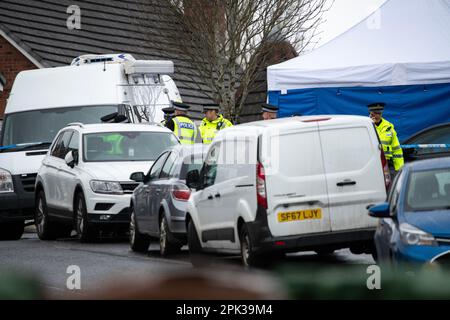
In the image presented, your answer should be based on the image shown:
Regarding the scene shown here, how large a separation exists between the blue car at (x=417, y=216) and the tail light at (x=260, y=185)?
1.45m

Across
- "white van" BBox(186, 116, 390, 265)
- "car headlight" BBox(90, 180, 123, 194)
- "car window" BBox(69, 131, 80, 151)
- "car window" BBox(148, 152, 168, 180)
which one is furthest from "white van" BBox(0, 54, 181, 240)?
"white van" BBox(186, 116, 390, 265)

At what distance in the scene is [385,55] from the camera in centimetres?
2005

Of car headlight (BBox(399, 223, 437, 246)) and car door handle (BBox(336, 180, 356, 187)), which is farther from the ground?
car headlight (BBox(399, 223, 437, 246))

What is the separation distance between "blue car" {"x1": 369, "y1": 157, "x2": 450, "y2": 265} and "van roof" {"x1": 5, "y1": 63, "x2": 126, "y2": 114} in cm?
1095

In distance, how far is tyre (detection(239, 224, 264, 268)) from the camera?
36.4 feet

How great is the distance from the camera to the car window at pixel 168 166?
15.1 metres

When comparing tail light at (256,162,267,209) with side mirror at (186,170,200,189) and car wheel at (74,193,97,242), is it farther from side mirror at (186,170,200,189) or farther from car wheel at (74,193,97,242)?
car wheel at (74,193,97,242)

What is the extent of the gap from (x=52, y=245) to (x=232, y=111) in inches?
475

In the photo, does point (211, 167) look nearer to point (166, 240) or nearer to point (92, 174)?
point (166, 240)

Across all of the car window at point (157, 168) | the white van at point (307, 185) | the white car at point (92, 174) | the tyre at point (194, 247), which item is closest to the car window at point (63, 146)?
the white car at point (92, 174)

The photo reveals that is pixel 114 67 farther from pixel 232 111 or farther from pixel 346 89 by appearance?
pixel 232 111

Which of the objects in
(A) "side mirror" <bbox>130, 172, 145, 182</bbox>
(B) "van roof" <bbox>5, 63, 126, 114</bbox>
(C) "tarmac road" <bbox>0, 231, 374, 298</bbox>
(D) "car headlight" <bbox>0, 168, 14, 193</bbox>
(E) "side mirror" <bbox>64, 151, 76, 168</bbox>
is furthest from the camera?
(B) "van roof" <bbox>5, 63, 126, 114</bbox>

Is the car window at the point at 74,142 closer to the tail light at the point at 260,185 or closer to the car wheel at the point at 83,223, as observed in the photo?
the car wheel at the point at 83,223

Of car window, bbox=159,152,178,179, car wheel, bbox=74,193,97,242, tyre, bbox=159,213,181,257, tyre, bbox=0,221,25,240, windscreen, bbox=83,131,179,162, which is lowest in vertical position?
tyre, bbox=0,221,25,240
